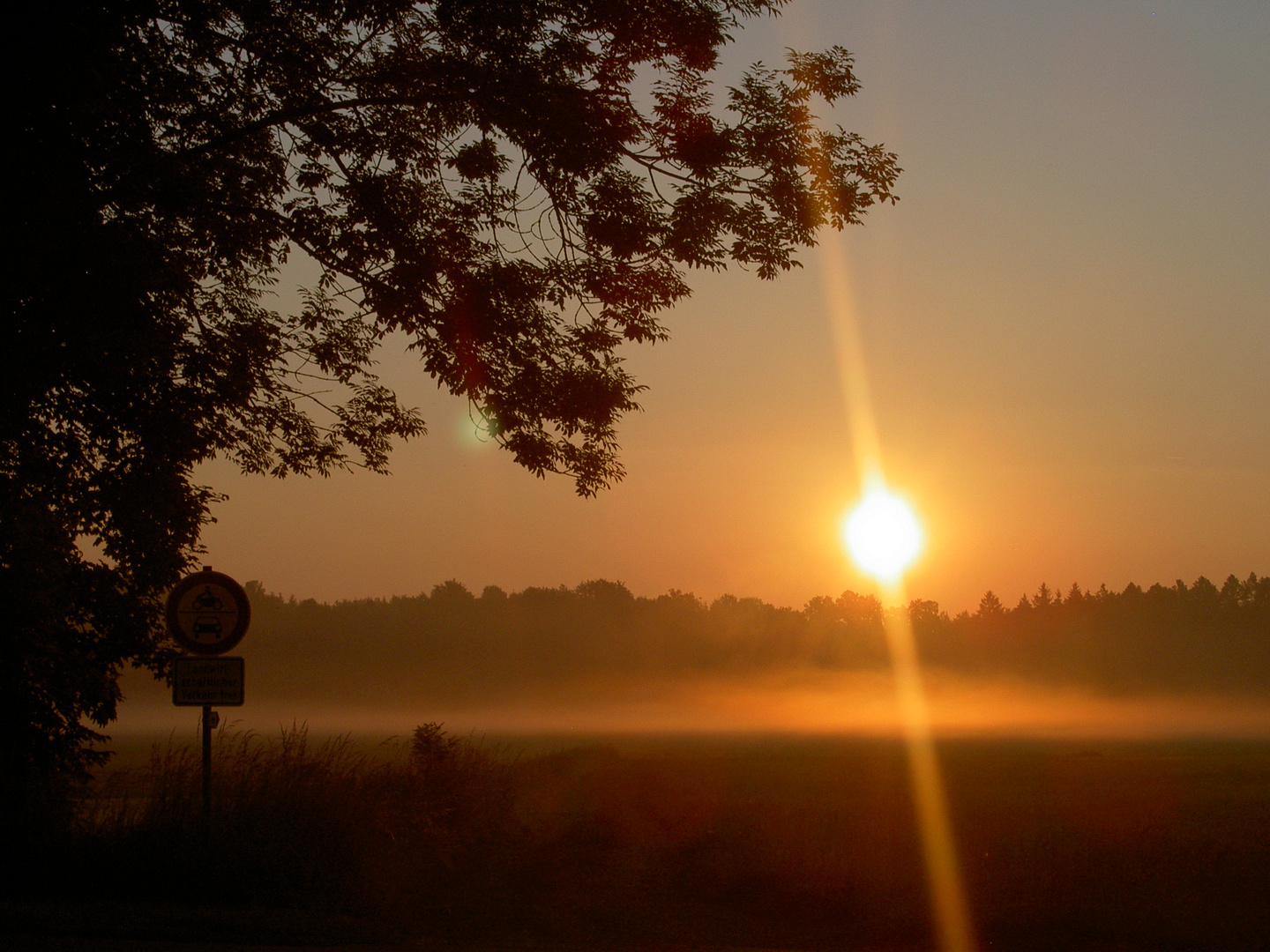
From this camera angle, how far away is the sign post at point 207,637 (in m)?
9.78

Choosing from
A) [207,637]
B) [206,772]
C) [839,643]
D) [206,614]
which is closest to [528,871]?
[206,772]

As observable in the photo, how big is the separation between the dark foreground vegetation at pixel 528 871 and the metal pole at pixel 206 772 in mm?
151

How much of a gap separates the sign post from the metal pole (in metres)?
0.01

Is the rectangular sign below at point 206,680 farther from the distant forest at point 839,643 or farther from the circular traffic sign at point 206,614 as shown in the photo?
the distant forest at point 839,643

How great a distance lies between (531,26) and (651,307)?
324cm

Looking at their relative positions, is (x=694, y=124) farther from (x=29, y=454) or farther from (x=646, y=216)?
(x=29, y=454)

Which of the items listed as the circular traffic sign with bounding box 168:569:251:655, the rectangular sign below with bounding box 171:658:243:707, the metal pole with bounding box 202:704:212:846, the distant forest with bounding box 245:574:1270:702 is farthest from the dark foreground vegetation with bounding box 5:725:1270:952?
the distant forest with bounding box 245:574:1270:702

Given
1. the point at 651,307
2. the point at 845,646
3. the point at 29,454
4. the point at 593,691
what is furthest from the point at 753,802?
the point at 593,691

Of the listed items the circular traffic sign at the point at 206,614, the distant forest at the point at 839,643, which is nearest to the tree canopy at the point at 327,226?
the circular traffic sign at the point at 206,614

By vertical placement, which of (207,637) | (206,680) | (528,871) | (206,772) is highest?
(207,637)

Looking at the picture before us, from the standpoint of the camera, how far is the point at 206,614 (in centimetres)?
994

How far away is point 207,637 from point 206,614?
8.2 inches

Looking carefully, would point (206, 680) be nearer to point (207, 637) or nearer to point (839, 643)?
point (207, 637)

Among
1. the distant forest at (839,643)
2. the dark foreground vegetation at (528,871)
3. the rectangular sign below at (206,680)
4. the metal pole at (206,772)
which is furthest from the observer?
the distant forest at (839,643)
